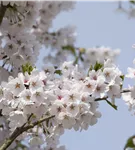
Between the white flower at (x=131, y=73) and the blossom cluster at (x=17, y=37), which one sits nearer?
the white flower at (x=131, y=73)

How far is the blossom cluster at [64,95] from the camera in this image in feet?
11.2

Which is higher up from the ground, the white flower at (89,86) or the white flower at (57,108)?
the white flower at (89,86)

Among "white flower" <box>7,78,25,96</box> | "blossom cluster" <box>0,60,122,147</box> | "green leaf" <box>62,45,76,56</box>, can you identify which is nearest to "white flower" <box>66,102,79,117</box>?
"blossom cluster" <box>0,60,122,147</box>

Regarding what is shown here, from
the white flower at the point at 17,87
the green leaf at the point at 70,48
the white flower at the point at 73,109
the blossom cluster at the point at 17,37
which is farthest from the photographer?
the green leaf at the point at 70,48

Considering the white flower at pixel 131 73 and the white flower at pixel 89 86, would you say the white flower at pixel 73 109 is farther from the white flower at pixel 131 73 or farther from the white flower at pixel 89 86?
the white flower at pixel 131 73

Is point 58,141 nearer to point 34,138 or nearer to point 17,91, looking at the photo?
point 34,138

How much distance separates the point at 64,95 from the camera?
137 inches

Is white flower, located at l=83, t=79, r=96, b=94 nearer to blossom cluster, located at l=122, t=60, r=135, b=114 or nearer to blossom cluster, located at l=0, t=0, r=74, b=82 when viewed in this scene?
blossom cluster, located at l=122, t=60, r=135, b=114

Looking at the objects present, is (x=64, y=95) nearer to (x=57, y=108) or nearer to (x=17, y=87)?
(x=57, y=108)

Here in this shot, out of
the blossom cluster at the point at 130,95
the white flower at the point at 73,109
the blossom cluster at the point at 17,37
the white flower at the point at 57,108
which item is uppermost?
the blossom cluster at the point at 17,37

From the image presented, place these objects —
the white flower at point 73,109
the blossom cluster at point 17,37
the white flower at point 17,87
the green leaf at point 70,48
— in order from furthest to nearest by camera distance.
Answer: the green leaf at point 70,48 < the blossom cluster at point 17,37 < the white flower at point 17,87 < the white flower at point 73,109

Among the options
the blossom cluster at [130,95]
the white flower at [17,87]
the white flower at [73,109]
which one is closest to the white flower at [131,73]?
the blossom cluster at [130,95]

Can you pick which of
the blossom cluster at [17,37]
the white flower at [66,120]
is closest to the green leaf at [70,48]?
the blossom cluster at [17,37]

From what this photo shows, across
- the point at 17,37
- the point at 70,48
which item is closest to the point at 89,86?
the point at 17,37
